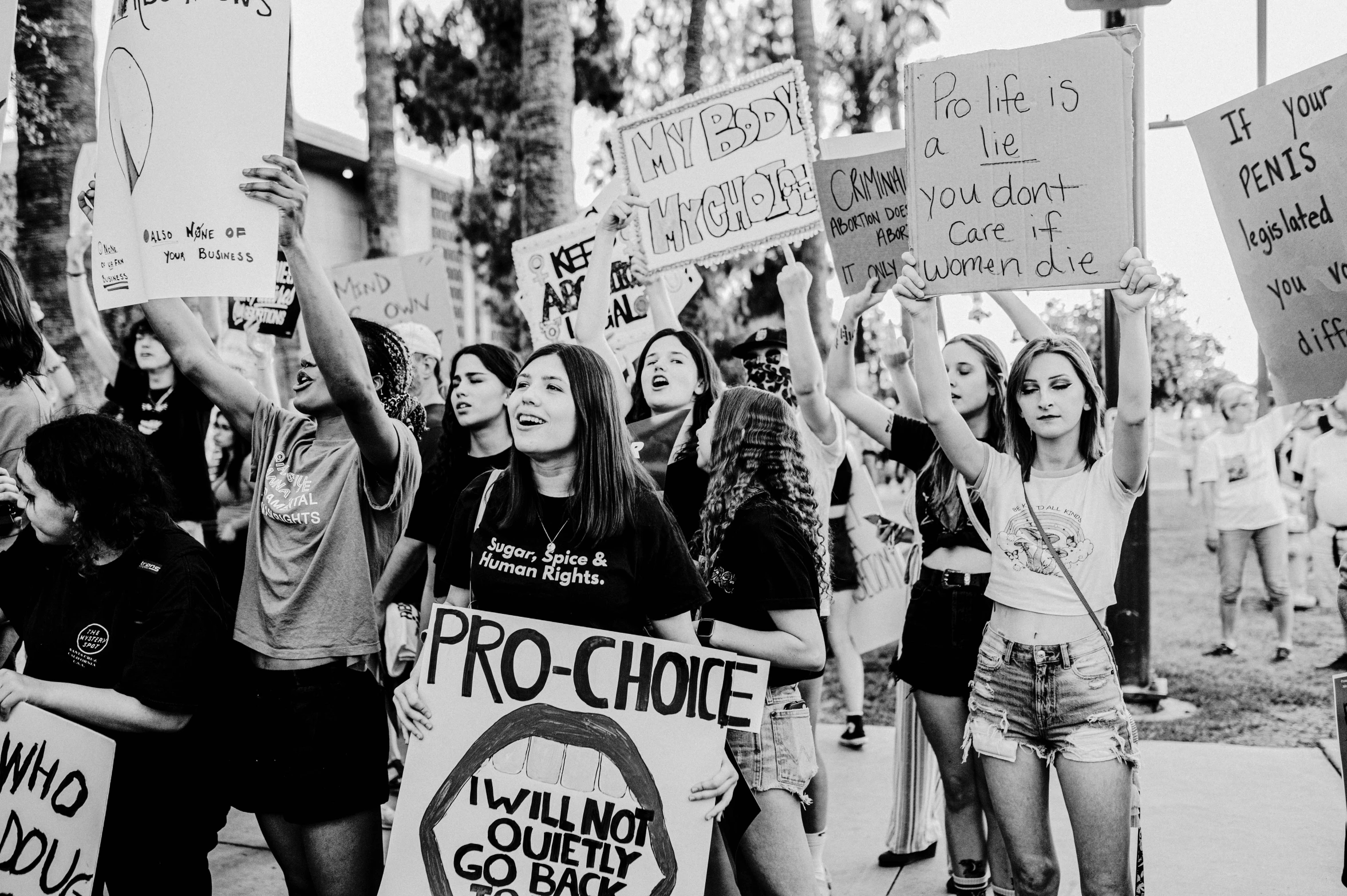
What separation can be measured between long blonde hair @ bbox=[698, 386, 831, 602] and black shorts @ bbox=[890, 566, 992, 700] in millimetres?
686

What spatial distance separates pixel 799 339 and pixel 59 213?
5769 millimetres

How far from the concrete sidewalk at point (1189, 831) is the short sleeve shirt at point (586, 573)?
2.14 m

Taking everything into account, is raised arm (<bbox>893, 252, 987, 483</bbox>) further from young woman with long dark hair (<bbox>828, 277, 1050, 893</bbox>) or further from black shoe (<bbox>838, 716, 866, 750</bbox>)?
black shoe (<bbox>838, 716, 866, 750</bbox>)

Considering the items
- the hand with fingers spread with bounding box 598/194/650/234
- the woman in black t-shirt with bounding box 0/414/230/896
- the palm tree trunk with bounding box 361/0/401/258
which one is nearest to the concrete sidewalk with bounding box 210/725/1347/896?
the woman in black t-shirt with bounding box 0/414/230/896

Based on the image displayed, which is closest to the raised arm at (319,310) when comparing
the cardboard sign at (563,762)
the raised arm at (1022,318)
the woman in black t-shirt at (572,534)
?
the woman in black t-shirt at (572,534)

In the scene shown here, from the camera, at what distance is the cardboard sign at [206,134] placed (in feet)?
9.04

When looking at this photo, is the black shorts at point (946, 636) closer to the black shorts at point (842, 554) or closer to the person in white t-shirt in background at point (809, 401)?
the person in white t-shirt in background at point (809, 401)

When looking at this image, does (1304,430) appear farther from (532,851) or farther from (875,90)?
(875,90)

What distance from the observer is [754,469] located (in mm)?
3123

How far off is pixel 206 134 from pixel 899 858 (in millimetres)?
3622

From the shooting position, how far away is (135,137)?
9.30 ft

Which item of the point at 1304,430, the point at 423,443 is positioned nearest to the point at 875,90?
the point at 1304,430

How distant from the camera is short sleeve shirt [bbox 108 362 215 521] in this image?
5070mm

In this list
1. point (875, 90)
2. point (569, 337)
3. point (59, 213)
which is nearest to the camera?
Result: point (569, 337)
